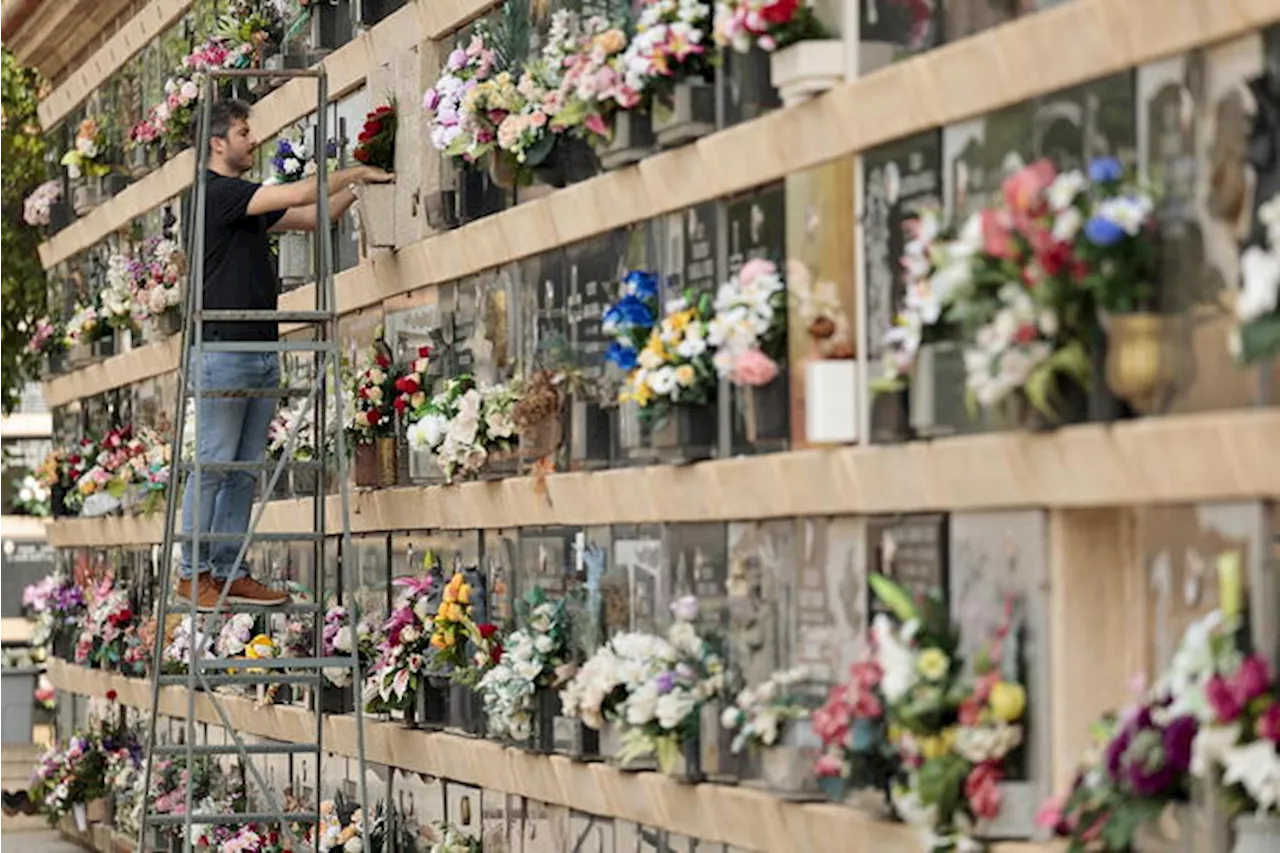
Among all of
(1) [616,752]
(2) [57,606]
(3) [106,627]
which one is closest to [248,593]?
(1) [616,752]

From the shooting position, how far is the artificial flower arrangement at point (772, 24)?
1056 centimetres

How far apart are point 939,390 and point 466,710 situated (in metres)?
5.62

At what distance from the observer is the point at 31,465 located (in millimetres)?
36531

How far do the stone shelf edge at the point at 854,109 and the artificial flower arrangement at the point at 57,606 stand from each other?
398 inches

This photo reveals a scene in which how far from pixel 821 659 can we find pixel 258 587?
562 centimetres

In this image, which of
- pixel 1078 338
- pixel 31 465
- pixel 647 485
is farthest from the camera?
pixel 31 465

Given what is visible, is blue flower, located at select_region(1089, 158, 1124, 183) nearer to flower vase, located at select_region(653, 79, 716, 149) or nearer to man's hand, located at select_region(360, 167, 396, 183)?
flower vase, located at select_region(653, 79, 716, 149)

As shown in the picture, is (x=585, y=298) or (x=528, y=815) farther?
(x=528, y=815)

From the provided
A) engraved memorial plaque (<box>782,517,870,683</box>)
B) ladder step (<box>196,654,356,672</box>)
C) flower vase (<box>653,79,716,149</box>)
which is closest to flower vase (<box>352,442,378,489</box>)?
ladder step (<box>196,654,356,672</box>)

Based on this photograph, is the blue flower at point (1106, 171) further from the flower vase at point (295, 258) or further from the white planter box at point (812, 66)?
the flower vase at point (295, 258)

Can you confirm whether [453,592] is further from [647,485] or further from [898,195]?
[898,195]

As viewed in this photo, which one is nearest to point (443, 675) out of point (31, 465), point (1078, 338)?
point (1078, 338)

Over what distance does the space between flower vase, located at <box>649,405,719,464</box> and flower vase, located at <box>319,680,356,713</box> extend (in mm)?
5013

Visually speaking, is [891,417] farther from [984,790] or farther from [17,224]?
[17,224]
